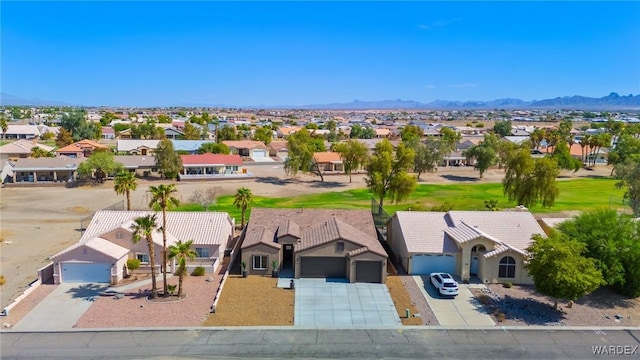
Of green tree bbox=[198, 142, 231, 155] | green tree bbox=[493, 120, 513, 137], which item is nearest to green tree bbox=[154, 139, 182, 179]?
green tree bbox=[198, 142, 231, 155]

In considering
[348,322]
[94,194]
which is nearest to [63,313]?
[348,322]

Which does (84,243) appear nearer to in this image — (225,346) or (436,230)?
(225,346)

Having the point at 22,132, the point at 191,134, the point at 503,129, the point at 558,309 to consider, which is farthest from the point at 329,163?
the point at 503,129

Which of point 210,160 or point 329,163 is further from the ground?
point 210,160

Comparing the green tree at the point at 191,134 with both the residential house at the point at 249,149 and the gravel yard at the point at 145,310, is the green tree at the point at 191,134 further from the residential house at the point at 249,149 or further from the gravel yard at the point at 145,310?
the gravel yard at the point at 145,310

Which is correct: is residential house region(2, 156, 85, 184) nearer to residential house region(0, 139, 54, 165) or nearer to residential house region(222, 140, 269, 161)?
residential house region(0, 139, 54, 165)

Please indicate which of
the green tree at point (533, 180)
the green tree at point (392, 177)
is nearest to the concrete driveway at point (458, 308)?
the green tree at point (392, 177)

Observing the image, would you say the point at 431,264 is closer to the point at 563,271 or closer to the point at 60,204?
the point at 563,271
